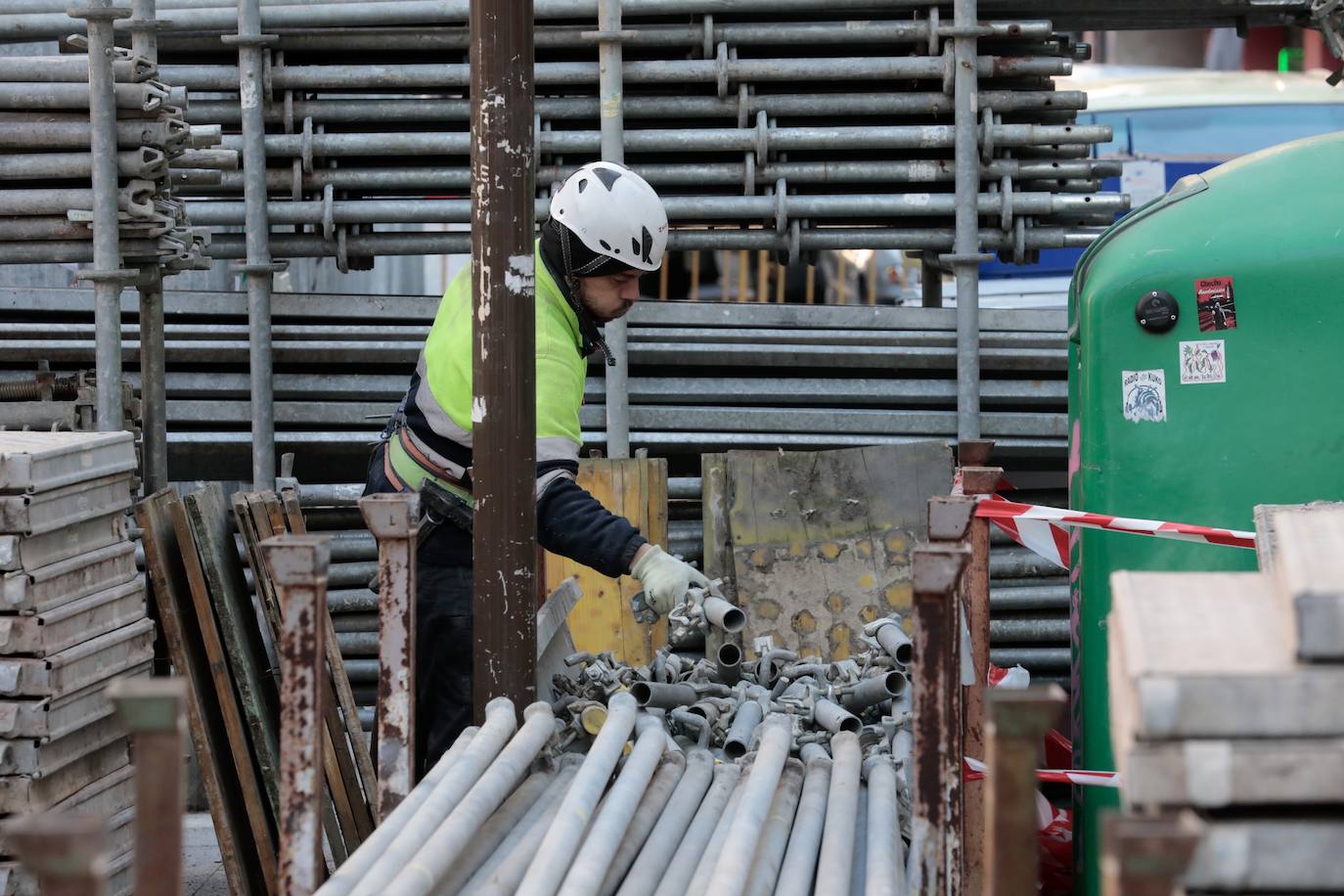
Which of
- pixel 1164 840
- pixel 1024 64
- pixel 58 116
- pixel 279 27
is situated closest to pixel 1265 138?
A: pixel 1024 64

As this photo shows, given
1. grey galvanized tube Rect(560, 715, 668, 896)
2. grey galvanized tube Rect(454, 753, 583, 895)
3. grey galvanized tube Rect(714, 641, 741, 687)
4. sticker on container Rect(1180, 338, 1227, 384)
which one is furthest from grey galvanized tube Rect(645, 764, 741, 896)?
sticker on container Rect(1180, 338, 1227, 384)

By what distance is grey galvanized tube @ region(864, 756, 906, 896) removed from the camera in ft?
10.2

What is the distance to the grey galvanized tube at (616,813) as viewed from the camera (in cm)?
299

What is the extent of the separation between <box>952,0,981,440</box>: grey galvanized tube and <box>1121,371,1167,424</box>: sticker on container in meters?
2.25

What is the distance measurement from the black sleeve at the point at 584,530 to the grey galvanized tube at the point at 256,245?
3070mm

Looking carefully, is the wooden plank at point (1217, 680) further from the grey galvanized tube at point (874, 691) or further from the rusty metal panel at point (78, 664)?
the rusty metal panel at point (78, 664)

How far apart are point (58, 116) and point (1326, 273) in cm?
449

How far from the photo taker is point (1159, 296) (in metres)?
4.77

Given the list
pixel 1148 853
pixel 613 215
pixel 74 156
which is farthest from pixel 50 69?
pixel 1148 853

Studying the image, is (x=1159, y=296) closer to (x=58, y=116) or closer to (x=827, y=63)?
(x=827, y=63)

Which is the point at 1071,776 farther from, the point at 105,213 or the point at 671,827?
the point at 105,213

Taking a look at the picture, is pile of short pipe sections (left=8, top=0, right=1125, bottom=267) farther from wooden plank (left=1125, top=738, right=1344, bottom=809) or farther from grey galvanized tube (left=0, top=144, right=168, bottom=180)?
wooden plank (left=1125, top=738, right=1344, bottom=809)

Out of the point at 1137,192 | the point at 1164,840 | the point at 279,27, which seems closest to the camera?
the point at 1164,840

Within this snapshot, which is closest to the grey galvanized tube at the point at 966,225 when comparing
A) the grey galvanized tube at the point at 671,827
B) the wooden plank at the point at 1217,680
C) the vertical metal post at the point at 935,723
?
the grey galvanized tube at the point at 671,827
